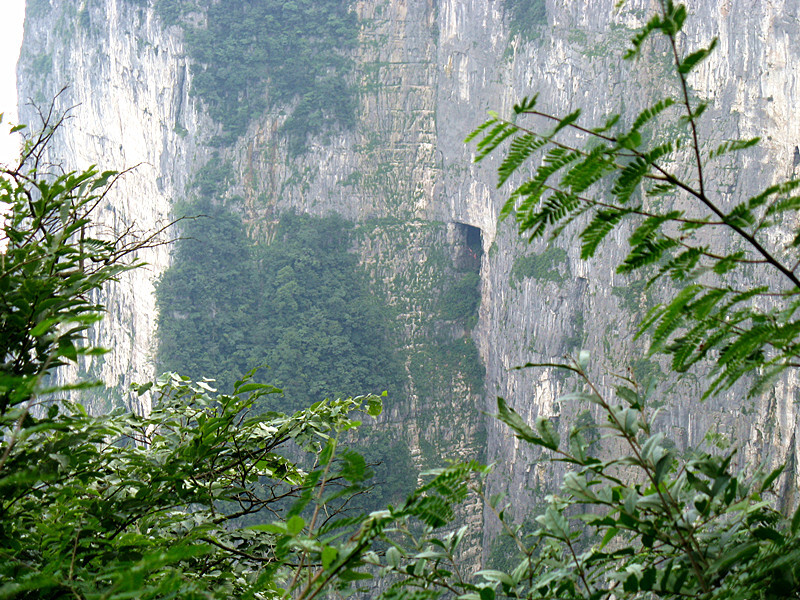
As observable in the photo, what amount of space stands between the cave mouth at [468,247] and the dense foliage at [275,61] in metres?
4.21

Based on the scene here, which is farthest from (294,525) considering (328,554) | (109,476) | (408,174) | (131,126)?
(131,126)

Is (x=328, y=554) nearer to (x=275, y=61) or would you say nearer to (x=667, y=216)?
(x=667, y=216)

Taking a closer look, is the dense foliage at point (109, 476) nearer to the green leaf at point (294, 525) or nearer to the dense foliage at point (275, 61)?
the green leaf at point (294, 525)

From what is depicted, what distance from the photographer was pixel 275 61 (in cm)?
1861

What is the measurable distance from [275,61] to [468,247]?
7363 mm

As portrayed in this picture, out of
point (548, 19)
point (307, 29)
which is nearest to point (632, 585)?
point (548, 19)

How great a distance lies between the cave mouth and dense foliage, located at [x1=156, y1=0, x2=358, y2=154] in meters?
4.21

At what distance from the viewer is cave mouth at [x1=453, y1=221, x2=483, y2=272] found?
18.0m

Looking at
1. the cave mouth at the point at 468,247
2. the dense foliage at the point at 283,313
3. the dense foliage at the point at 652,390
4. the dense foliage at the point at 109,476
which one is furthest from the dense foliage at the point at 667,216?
the cave mouth at the point at 468,247

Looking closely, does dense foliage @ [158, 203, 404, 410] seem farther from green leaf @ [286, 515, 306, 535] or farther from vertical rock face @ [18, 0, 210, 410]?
green leaf @ [286, 515, 306, 535]

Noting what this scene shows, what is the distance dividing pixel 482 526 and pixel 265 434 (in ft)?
51.7

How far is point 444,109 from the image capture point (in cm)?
1742

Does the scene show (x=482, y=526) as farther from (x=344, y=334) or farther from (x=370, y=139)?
(x=370, y=139)

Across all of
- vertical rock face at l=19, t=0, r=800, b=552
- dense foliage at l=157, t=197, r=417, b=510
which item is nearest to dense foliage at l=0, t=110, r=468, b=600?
vertical rock face at l=19, t=0, r=800, b=552
